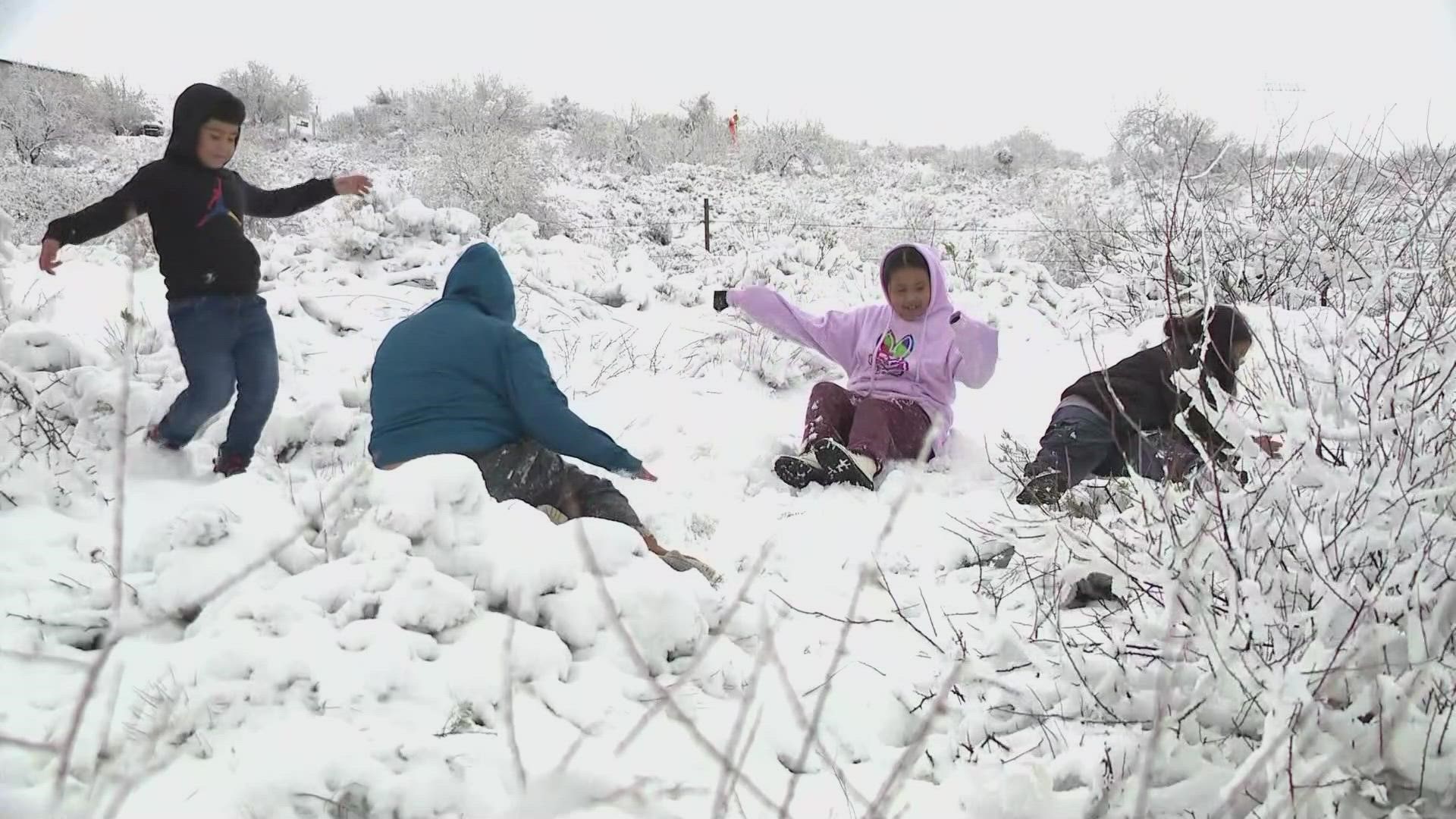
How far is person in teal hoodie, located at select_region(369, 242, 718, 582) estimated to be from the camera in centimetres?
303

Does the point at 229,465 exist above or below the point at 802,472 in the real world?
below

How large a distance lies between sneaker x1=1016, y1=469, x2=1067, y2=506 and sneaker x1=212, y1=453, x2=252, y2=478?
295cm

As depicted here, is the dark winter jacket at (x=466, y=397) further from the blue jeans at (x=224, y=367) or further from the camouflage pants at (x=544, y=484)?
the blue jeans at (x=224, y=367)

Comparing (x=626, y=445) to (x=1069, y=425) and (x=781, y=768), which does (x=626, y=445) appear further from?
(x=781, y=768)

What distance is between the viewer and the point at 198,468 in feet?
11.2

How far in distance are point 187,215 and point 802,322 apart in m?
2.84

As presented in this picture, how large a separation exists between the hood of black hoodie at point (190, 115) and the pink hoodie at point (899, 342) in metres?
2.45

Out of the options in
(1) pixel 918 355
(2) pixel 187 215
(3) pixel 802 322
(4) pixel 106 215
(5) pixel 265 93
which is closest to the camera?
(4) pixel 106 215

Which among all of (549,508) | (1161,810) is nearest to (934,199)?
(549,508)

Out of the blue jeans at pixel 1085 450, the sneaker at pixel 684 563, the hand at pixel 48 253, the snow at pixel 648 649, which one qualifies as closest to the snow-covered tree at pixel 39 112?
the hand at pixel 48 253

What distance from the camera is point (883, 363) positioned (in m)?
4.43

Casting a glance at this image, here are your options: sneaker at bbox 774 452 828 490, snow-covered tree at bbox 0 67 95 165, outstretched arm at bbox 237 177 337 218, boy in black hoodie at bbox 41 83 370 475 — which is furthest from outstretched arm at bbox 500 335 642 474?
snow-covered tree at bbox 0 67 95 165

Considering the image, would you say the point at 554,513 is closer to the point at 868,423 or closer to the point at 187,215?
the point at 868,423

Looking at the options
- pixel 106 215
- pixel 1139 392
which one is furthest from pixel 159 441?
pixel 1139 392
